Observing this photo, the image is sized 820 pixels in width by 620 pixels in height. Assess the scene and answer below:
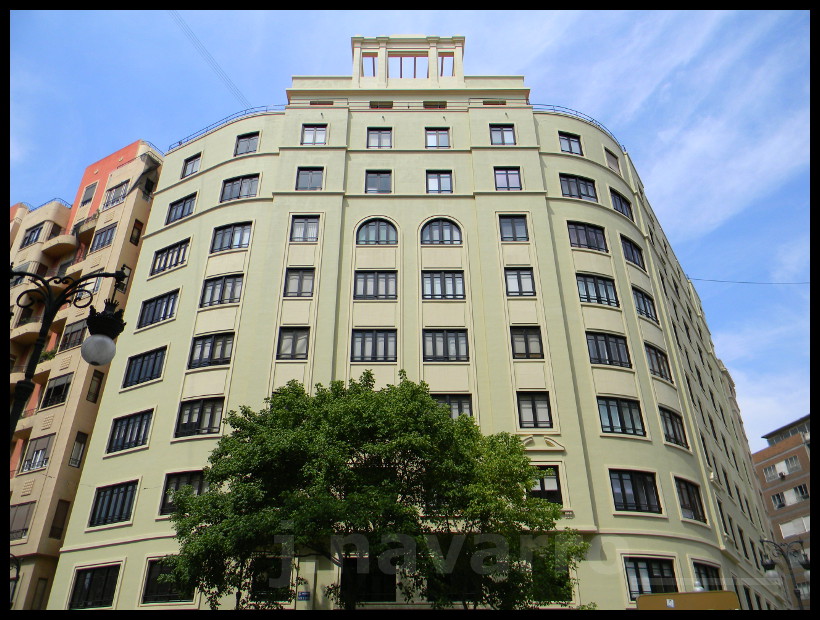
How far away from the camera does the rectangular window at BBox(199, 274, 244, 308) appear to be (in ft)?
102

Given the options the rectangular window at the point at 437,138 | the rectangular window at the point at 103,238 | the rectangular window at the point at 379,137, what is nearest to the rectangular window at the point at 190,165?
the rectangular window at the point at 103,238

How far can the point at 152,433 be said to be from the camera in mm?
28250

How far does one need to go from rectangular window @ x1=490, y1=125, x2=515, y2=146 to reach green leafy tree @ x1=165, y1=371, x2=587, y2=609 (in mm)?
21021

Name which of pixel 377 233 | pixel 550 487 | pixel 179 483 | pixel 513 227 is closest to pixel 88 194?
pixel 377 233

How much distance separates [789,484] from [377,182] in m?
63.2

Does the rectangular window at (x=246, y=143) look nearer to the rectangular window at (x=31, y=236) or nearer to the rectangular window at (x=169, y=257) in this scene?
the rectangular window at (x=169, y=257)

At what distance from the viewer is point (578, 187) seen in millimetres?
35031

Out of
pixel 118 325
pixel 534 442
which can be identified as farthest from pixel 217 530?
pixel 534 442

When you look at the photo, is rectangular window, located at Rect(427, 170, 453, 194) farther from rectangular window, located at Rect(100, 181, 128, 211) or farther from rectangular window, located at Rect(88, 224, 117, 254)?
rectangular window, located at Rect(100, 181, 128, 211)

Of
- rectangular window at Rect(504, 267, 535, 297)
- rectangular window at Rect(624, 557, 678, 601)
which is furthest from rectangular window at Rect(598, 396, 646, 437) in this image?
rectangular window at Rect(504, 267, 535, 297)

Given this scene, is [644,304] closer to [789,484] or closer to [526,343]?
[526,343]

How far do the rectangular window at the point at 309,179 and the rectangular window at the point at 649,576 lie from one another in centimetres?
2435
